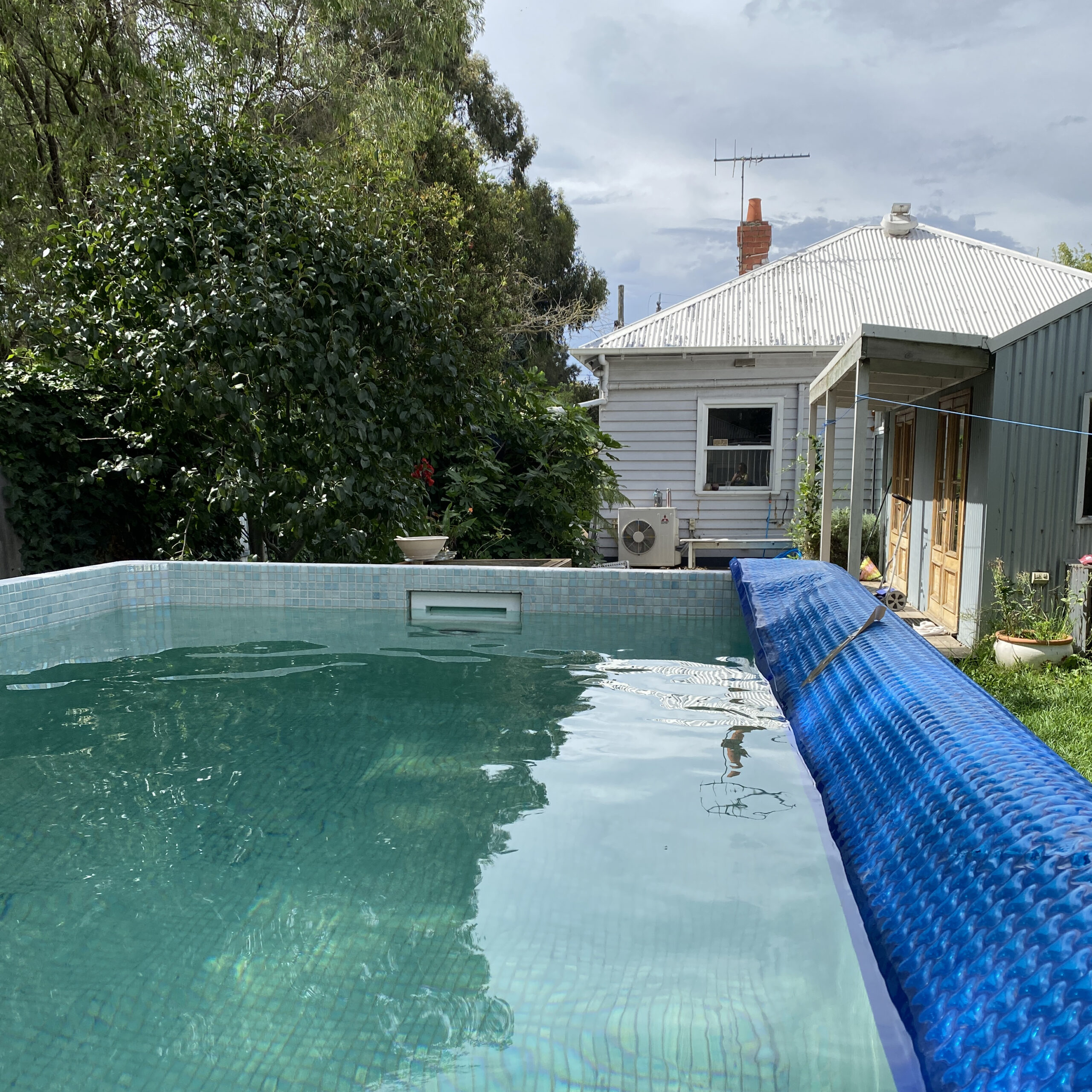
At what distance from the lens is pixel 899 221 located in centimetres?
1297

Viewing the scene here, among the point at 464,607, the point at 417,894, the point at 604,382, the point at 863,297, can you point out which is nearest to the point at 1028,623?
the point at 464,607

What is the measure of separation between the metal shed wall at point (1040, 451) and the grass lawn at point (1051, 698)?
780mm

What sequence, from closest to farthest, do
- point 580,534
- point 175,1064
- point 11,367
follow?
point 175,1064
point 11,367
point 580,534

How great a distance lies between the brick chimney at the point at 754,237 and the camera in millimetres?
15797

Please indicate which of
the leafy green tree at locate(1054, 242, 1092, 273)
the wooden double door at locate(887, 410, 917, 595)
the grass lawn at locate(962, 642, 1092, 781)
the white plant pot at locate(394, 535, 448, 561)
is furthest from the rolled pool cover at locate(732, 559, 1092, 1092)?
the leafy green tree at locate(1054, 242, 1092, 273)

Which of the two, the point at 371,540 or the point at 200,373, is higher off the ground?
the point at 200,373

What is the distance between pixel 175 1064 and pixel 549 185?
81.2 ft

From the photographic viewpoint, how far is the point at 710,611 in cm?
594

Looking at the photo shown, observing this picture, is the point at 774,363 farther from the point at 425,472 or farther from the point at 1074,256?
the point at 1074,256

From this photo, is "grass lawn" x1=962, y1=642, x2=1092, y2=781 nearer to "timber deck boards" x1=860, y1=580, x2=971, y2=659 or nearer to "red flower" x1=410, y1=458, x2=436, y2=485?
"timber deck boards" x1=860, y1=580, x2=971, y2=659

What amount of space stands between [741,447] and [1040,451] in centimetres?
544

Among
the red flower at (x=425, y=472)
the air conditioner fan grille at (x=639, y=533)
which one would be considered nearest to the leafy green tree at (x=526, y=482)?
the red flower at (x=425, y=472)

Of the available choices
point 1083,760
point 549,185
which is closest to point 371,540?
point 1083,760

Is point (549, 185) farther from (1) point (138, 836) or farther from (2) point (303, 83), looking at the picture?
(1) point (138, 836)
